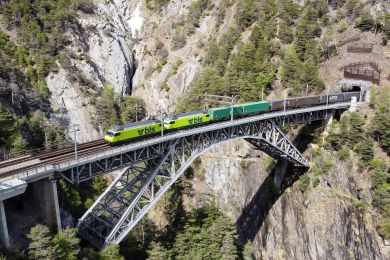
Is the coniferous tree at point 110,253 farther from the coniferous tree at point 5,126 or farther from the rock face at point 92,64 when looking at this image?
the rock face at point 92,64

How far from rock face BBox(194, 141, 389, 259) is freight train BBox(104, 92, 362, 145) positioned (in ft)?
29.5

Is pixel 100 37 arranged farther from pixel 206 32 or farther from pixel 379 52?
pixel 379 52

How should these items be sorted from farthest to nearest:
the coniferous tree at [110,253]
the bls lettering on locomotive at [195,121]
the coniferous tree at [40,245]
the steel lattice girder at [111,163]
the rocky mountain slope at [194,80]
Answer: the rocky mountain slope at [194,80] → the bls lettering on locomotive at [195,121] → the coniferous tree at [110,253] → the steel lattice girder at [111,163] → the coniferous tree at [40,245]

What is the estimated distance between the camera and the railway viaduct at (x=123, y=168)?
26312 millimetres

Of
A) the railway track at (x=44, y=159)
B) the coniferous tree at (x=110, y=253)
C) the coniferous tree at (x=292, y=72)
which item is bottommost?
the coniferous tree at (x=110, y=253)

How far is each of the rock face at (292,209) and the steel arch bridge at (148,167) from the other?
682cm

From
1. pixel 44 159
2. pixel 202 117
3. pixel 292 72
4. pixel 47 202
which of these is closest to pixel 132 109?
pixel 292 72

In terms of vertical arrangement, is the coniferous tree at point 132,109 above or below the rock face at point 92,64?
below

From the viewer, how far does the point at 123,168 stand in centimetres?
3262

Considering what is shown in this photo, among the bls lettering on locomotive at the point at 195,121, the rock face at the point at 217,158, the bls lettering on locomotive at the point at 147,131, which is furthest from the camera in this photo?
the rock face at the point at 217,158

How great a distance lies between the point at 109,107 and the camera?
6625 cm

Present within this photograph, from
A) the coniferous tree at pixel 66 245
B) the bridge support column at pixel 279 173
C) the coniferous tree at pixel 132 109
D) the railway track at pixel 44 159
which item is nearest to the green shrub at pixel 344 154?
the bridge support column at pixel 279 173

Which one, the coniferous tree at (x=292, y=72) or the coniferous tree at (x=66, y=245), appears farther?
the coniferous tree at (x=292, y=72)

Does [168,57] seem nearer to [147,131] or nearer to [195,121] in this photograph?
[195,121]
